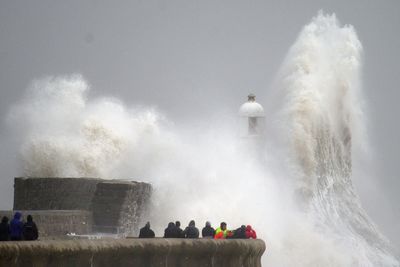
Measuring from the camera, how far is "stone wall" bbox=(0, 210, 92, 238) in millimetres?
15311

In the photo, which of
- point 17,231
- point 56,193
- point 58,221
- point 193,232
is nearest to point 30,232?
point 17,231

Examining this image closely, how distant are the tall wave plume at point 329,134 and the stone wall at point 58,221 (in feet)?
48.3

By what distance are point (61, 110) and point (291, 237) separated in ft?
21.3

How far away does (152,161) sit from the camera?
26844 mm

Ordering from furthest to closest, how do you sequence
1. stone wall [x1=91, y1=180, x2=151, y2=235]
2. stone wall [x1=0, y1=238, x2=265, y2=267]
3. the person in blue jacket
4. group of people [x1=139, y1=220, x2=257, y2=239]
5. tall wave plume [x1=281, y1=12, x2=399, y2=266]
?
tall wave plume [x1=281, y1=12, x2=399, y2=266], stone wall [x1=91, y1=180, x2=151, y2=235], group of people [x1=139, y1=220, x2=257, y2=239], the person in blue jacket, stone wall [x1=0, y1=238, x2=265, y2=267]

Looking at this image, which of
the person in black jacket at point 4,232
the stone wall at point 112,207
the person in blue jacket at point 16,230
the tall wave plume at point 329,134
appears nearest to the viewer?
the person in black jacket at point 4,232

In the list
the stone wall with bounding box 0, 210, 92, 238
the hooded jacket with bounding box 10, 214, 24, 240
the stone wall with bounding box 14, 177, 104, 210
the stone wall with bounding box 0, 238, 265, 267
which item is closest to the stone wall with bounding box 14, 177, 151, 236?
the stone wall with bounding box 14, 177, 104, 210

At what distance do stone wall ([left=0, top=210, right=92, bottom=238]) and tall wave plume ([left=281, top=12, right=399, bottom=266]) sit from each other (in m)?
14.7

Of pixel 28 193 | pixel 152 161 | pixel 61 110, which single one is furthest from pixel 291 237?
pixel 28 193

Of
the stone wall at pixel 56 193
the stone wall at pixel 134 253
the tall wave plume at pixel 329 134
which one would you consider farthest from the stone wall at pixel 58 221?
the tall wave plume at pixel 329 134

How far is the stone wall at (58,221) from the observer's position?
1531 centimetres

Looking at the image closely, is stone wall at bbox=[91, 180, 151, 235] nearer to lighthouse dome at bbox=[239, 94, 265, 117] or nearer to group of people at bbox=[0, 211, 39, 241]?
group of people at bbox=[0, 211, 39, 241]

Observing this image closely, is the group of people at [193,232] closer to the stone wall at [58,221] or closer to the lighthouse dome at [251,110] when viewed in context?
the stone wall at [58,221]

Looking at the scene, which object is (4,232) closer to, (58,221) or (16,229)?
(16,229)
